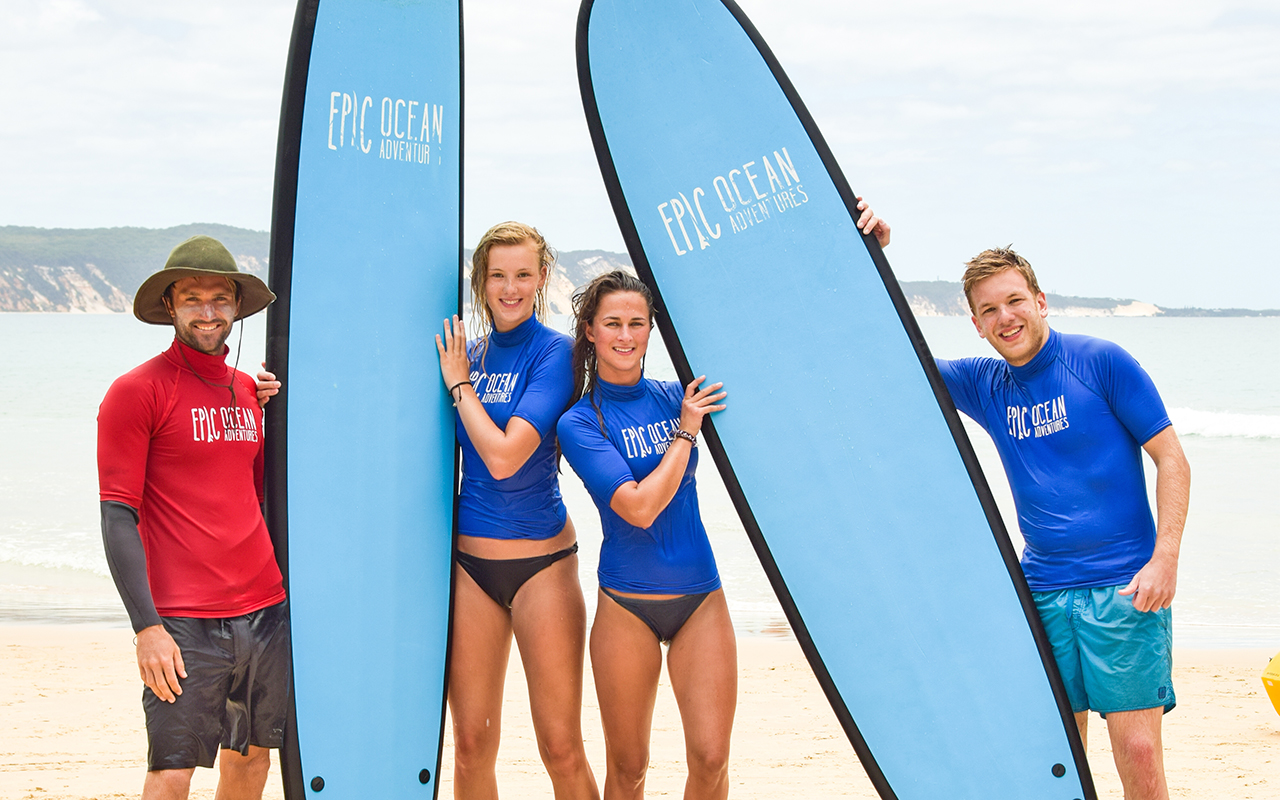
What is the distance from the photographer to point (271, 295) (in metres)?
2.45

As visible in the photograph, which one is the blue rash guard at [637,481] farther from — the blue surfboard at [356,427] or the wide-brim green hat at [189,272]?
the wide-brim green hat at [189,272]

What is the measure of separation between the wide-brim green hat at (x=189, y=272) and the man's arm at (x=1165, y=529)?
7.11ft

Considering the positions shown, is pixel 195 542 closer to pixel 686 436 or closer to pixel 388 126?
pixel 686 436

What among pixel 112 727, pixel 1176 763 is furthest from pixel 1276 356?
pixel 112 727

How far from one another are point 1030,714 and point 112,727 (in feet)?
12.9

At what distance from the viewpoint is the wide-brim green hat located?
212 cm

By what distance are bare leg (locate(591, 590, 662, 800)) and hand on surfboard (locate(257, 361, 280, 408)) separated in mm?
1063

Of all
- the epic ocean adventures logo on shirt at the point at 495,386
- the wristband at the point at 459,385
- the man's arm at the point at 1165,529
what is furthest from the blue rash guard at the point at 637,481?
the man's arm at the point at 1165,529

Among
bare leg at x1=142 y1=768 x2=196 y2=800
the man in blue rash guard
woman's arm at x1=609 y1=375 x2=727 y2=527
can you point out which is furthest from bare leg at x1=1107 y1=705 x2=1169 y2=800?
bare leg at x1=142 y1=768 x2=196 y2=800

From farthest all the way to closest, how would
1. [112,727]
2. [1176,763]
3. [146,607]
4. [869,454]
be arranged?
[112,727], [1176,763], [869,454], [146,607]

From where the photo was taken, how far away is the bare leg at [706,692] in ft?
7.41

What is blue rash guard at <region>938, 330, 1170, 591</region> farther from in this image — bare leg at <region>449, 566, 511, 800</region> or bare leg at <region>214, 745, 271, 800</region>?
bare leg at <region>214, 745, 271, 800</region>

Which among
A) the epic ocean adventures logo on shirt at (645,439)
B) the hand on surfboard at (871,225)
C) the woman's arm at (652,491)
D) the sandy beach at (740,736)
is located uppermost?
the hand on surfboard at (871,225)

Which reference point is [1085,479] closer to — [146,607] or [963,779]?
[963,779]
